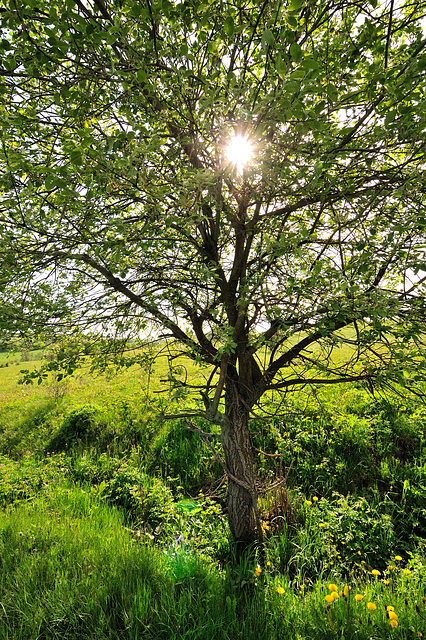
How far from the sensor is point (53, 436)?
8.43 meters

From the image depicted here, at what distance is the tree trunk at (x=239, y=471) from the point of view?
4.10 metres

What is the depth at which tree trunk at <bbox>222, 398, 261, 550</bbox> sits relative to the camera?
4102 mm

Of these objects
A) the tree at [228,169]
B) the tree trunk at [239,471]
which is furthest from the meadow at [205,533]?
the tree at [228,169]

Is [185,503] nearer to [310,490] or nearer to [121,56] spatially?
[310,490]

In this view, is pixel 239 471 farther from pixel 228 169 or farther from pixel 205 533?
pixel 228 169

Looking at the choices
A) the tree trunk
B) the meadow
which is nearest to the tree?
the tree trunk

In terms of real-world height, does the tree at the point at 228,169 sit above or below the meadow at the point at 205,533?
above

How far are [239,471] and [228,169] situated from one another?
3744mm

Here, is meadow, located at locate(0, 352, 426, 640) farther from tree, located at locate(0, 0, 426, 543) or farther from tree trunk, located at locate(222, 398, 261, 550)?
tree, located at locate(0, 0, 426, 543)

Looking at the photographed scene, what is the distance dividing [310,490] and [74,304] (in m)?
5.05

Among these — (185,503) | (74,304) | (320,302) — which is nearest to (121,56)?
(74,304)

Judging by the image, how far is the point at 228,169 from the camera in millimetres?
2119

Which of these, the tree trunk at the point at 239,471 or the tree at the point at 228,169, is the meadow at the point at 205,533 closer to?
the tree trunk at the point at 239,471

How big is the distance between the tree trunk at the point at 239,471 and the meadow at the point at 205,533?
24 centimetres
